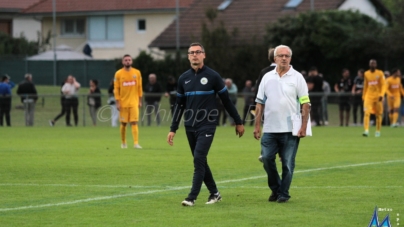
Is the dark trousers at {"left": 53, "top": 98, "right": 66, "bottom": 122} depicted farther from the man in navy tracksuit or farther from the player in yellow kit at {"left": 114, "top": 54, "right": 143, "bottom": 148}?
the man in navy tracksuit

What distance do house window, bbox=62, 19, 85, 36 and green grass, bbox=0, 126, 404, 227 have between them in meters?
52.9

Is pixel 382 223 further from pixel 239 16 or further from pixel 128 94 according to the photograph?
pixel 239 16

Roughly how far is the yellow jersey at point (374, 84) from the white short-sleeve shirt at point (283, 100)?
15.8 m

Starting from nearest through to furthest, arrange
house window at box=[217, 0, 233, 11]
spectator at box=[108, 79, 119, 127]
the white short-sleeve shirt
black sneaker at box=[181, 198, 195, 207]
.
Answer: black sneaker at box=[181, 198, 195, 207] → the white short-sleeve shirt → spectator at box=[108, 79, 119, 127] → house window at box=[217, 0, 233, 11]

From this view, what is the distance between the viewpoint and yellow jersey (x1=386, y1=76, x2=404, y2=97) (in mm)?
34594

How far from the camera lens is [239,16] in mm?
64312

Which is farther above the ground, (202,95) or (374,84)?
(202,95)

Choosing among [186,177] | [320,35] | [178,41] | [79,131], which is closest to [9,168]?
[186,177]

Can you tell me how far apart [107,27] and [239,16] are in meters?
14.5

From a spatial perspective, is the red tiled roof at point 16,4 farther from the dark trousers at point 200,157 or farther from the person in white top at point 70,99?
the dark trousers at point 200,157

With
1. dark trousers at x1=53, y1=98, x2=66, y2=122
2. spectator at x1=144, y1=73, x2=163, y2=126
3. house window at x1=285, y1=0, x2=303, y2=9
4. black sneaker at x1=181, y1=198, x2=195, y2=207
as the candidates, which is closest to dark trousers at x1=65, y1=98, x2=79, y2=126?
dark trousers at x1=53, y1=98, x2=66, y2=122

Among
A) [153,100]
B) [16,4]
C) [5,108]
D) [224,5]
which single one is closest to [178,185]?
[153,100]

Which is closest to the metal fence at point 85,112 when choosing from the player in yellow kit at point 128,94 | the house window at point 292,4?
the player in yellow kit at point 128,94

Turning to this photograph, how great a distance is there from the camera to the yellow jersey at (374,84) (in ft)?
91.4
